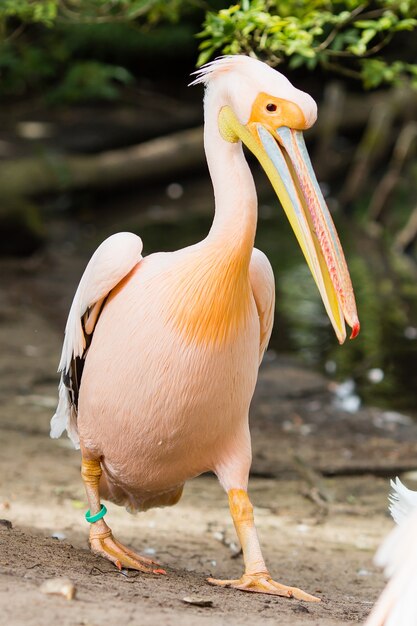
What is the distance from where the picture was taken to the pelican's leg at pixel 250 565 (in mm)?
3441

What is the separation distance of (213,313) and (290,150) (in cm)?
59

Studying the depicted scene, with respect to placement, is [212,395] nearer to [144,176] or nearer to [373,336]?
[373,336]

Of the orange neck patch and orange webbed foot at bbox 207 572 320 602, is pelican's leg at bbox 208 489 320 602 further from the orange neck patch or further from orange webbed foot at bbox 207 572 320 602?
the orange neck patch

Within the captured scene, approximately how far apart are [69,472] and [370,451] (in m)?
1.81

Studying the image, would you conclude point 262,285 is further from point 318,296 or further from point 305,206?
point 318,296

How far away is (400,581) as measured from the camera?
97.9 inches

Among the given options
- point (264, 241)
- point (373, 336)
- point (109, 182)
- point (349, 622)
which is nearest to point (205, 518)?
point (349, 622)

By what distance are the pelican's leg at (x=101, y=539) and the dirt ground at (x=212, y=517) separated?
6cm

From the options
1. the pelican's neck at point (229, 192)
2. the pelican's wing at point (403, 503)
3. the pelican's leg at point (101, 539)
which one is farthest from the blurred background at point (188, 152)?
the pelican's wing at point (403, 503)

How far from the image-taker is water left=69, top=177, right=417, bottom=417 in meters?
7.60

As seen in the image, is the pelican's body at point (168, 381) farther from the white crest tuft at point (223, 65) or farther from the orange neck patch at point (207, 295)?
the white crest tuft at point (223, 65)

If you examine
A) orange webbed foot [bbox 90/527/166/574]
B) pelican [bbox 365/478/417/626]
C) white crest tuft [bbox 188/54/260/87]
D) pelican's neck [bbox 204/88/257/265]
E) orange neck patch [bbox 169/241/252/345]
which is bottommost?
orange webbed foot [bbox 90/527/166/574]

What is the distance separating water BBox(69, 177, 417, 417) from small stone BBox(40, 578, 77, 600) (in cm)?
442

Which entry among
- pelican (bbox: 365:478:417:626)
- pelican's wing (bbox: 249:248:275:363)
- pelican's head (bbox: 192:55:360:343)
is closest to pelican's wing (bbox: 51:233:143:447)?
pelican's wing (bbox: 249:248:275:363)
